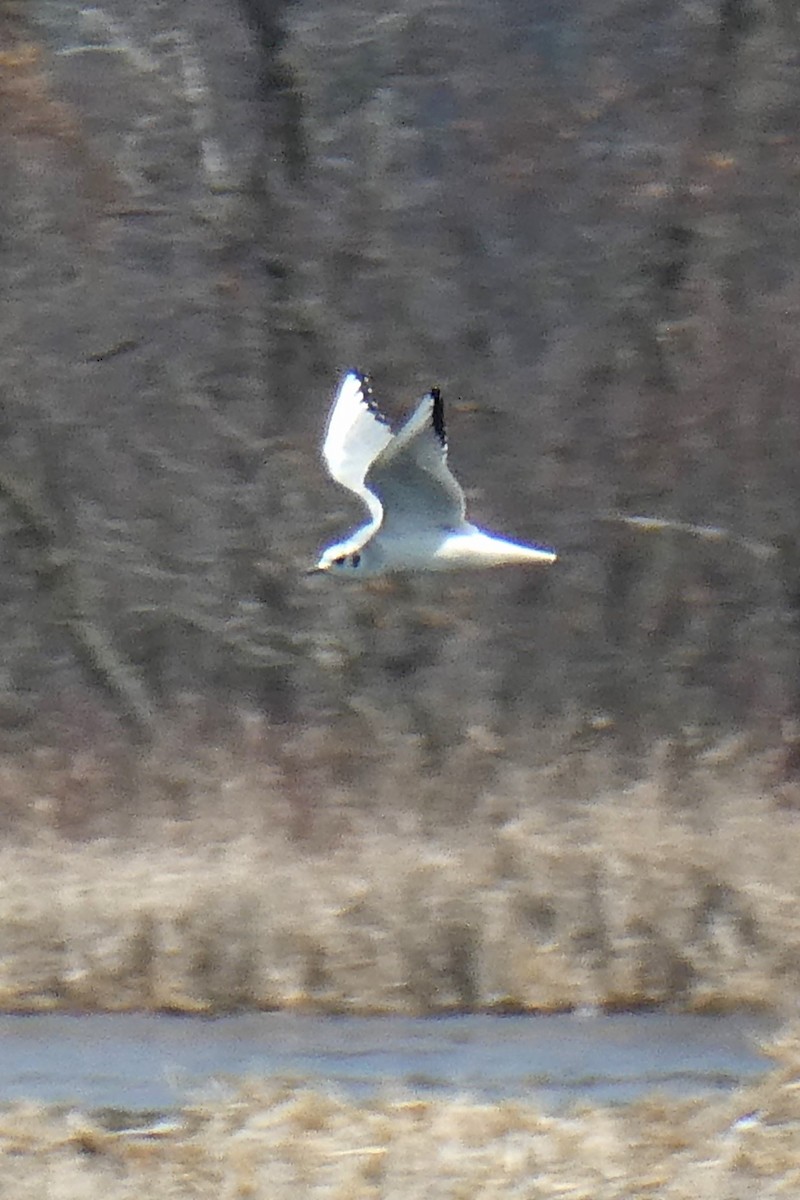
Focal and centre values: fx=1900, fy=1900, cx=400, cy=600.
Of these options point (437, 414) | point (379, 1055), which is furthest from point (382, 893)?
point (437, 414)

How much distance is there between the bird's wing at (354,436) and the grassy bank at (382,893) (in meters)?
1.31

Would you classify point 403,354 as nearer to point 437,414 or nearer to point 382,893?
point 382,893

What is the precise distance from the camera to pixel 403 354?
3518 mm

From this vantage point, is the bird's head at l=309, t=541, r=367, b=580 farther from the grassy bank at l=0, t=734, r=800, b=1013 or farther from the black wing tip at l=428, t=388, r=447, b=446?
the grassy bank at l=0, t=734, r=800, b=1013

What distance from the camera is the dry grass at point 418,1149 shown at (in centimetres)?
305

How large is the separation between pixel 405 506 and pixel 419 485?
0.03 m

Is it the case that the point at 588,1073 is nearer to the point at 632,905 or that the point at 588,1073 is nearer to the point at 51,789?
the point at 632,905

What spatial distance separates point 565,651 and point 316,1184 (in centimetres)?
115

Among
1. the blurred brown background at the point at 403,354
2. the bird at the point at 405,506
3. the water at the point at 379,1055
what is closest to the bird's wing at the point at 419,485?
the bird at the point at 405,506

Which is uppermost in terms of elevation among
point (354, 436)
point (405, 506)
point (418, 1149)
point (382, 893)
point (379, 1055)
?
point (354, 436)

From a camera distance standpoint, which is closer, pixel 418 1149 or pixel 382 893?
pixel 418 1149

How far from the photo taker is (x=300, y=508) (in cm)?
363

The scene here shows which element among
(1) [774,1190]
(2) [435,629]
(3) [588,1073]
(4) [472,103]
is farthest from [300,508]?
(1) [774,1190]

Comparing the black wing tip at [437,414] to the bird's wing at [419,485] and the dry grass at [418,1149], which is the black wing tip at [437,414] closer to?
the bird's wing at [419,485]
